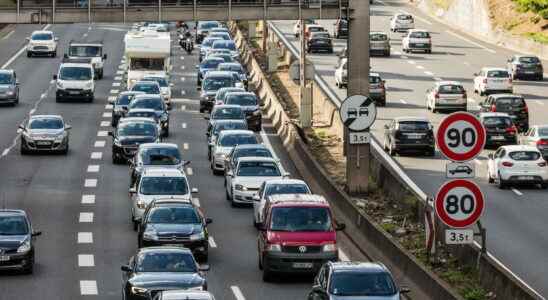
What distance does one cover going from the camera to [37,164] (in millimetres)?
59312

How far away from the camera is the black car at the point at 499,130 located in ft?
207

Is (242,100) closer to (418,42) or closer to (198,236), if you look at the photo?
(198,236)

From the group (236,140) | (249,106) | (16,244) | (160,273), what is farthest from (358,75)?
(249,106)

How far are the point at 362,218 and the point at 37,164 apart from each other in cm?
2095

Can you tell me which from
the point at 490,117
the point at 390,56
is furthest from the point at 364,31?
the point at 390,56

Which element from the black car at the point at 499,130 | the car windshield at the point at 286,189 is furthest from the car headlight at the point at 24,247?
the black car at the point at 499,130

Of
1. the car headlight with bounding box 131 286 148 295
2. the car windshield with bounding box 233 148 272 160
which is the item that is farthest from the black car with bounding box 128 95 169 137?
the car headlight with bounding box 131 286 148 295

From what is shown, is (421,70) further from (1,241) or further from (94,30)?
(1,241)

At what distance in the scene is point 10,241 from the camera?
37.5 metres

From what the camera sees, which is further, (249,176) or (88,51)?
(88,51)

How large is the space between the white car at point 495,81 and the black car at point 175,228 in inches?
1704

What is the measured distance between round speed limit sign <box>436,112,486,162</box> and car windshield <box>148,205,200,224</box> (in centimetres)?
1833

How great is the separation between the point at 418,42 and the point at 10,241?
70.3 m

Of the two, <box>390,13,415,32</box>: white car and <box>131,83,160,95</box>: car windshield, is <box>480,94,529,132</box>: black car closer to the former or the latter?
<box>131,83,160,95</box>: car windshield
